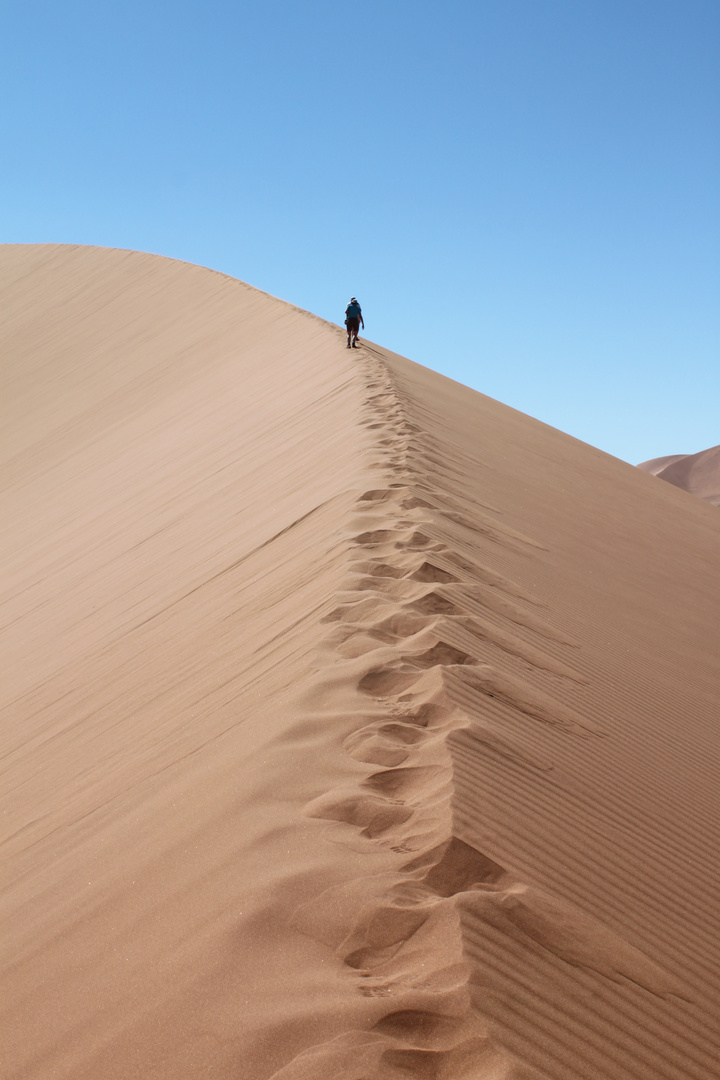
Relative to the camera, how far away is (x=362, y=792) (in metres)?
2.70

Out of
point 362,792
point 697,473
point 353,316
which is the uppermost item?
point 353,316

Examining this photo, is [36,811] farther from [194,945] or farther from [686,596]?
[686,596]

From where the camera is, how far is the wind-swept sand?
78.4 inches

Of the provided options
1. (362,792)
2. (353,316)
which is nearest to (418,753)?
(362,792)

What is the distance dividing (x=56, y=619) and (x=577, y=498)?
5598 millimetres

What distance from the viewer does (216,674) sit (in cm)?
411

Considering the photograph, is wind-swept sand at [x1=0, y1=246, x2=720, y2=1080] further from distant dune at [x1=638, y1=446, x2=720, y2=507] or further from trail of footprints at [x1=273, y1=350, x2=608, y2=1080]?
distant dune at [x1=638, y1=446, x2=720, y2=507]

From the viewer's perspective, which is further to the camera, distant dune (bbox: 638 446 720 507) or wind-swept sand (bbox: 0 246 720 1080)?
distant dune (bbox: 638 446 720 507)

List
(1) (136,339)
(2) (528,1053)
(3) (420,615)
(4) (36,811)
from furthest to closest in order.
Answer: (1) (136,339)
(3) (420,615)
(4) (36,811)
(2) (528,1053)

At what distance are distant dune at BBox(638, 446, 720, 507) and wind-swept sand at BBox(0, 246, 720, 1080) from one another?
218 ft

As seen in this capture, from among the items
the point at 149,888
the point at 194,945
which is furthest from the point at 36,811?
the point at 194,945

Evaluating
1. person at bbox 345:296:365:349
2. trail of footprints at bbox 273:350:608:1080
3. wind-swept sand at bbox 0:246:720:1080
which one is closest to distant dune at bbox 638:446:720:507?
person at bbox 345:296:365:349

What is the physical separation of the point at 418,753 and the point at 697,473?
7625 cm

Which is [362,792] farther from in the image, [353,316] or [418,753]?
[353,316]
